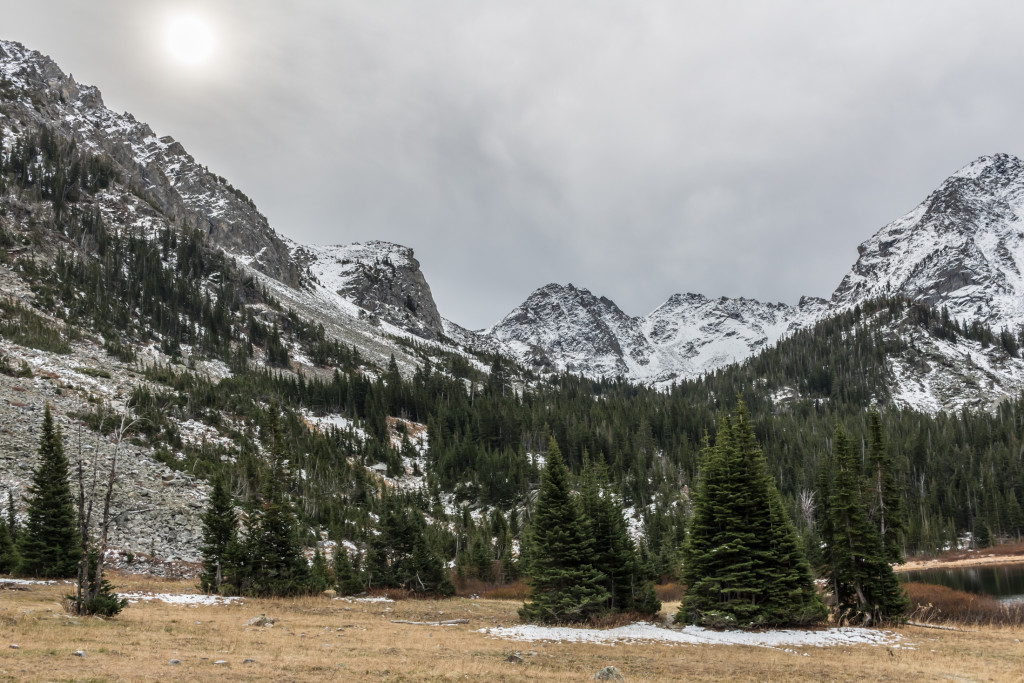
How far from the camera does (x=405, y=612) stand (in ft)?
101

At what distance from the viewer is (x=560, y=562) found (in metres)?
28.1

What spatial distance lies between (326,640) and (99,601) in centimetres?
847

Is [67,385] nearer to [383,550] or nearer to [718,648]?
[383,550]

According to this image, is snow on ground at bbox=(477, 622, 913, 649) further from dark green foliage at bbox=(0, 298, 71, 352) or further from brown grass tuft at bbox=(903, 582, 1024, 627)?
dark green foliage at bbox=(0, 298, 71, 352)

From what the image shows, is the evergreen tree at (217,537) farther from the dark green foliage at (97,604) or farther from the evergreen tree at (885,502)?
the evergreen tree at (885,502)

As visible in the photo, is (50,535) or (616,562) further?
(50,535)

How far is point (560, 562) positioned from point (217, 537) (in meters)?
20.6

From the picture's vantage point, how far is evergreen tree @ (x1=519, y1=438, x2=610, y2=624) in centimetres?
2716

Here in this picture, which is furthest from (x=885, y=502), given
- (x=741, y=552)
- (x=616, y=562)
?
(x=616, y=562)

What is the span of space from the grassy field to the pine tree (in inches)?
318

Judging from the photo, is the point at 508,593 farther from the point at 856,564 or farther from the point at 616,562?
the point at 856,564

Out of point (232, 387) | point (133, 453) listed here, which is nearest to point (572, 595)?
point (133, 453)

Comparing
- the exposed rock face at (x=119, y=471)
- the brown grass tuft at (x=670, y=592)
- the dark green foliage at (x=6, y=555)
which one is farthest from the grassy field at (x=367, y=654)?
the brown grass tuft at (x=670, y=592)

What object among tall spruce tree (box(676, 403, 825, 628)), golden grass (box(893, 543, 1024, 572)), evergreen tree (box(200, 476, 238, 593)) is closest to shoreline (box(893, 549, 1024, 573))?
golden grass (box(893, 543, 1024, 572))
